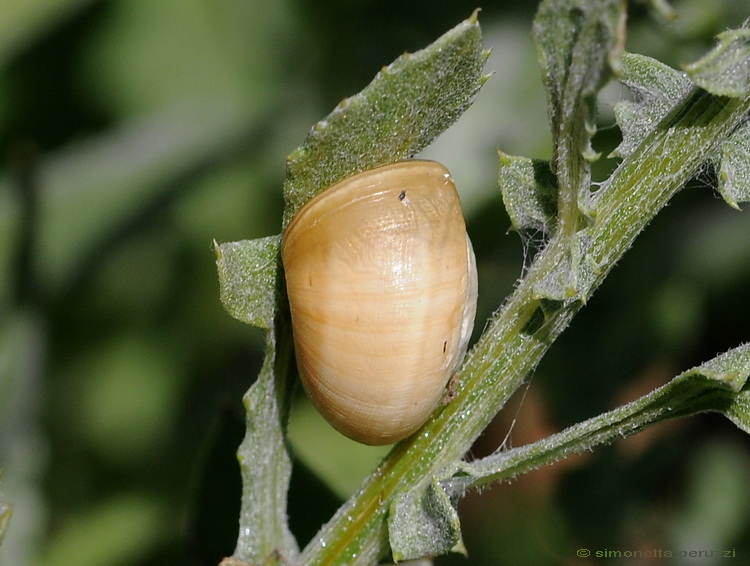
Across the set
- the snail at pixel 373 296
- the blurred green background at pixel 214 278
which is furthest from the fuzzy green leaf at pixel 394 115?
the blurred green background at pixel 214 278

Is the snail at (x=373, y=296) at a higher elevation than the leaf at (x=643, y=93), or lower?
lower

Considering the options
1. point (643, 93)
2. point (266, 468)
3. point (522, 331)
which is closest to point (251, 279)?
point (266, 468)

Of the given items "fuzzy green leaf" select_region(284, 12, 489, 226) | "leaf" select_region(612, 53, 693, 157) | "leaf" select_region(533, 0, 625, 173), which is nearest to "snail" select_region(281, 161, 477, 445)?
"fuzzy green leaf" select_region(284, 12, 489, 226)

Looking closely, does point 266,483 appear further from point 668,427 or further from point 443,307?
point 668,427

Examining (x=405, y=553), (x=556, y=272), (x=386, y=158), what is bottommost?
(x=405, y=553)

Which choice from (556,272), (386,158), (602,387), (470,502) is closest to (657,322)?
(602,387)

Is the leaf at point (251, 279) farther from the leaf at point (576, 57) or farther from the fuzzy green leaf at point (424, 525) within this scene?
the leaf at point (576, 57)
